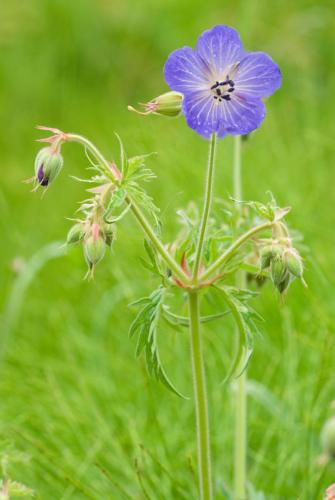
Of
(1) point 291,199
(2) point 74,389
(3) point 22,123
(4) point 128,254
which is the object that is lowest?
(2) point 74,389

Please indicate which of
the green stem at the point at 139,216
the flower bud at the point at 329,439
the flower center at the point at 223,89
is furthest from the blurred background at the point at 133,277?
the flower bud at the point at 329,439

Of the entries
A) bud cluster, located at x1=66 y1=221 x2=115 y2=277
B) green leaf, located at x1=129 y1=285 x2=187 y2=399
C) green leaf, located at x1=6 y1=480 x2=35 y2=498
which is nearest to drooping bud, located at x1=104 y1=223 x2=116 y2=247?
bud cluster, located at x1=66 y1=221 x2=115 y2=277

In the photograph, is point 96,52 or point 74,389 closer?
point 74,389

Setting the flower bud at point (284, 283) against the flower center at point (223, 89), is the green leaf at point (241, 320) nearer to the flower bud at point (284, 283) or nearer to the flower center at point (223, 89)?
the flower bud at point (284, 283)

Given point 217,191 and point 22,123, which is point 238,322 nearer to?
point 217,191

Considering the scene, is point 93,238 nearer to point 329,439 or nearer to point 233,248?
point 233,248

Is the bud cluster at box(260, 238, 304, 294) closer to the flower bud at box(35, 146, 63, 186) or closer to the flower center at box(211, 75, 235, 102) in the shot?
the flower center at box(211, 75, 235, 102)

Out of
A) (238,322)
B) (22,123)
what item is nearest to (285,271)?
(238,322)
